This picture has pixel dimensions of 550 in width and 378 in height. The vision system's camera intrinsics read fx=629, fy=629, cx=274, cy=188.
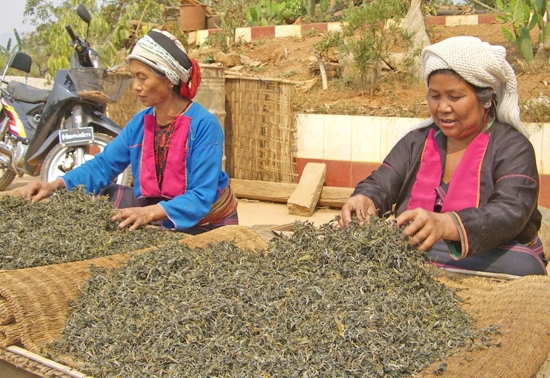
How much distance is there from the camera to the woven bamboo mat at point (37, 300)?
1958 millimetres

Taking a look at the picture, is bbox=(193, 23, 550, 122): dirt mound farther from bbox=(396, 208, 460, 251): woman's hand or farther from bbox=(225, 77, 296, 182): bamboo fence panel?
bbox=(396, 208, 460, 251): woman's hand

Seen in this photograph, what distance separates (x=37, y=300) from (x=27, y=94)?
4.52 meters

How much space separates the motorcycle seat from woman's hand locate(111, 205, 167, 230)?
147 inches

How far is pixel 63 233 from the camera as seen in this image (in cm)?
249

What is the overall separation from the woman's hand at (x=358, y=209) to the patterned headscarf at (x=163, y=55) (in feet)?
3.74

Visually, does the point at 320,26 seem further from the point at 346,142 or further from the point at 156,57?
the point at 156,57

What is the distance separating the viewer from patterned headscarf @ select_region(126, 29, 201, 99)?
2.88m

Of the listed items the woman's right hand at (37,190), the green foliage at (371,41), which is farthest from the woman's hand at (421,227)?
the green foliage at (371,41)

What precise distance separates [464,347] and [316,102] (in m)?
5.31

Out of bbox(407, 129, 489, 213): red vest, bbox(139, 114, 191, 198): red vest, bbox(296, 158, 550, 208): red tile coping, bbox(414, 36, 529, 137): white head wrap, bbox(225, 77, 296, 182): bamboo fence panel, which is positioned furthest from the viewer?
bbox(225, 77, 296, 182): bamboo fence panel

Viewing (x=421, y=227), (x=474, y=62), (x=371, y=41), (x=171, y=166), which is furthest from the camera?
(x=371, y=41)

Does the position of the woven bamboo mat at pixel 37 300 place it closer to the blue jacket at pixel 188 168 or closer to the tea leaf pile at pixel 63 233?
the tea leaf pile at pixel 63 233

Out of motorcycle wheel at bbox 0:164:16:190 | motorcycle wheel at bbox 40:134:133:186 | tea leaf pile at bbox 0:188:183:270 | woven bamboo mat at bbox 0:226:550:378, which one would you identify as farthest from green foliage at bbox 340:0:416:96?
woven bamboo mat at bbox 0:226:550:378

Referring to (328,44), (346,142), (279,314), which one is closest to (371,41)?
(328,44)
